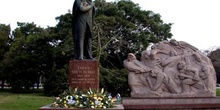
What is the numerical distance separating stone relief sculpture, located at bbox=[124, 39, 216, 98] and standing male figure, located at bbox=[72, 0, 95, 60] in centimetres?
313

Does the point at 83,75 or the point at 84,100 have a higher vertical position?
the point at 83,75

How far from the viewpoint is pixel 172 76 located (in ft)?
44.0

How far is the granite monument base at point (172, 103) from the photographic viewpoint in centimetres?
1239

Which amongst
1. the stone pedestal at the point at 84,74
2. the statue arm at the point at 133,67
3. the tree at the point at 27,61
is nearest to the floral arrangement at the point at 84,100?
the stone pedestal at the point at 84,74

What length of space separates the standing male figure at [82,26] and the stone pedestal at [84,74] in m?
0.41

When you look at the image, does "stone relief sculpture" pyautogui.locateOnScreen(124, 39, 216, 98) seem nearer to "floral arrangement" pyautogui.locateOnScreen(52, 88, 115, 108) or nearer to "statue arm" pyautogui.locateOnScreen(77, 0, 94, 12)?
"statue arm" pyautogui.locateOnScreen(77, 0, 94, 12)

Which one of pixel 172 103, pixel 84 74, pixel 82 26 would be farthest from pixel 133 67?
pixel 84 74

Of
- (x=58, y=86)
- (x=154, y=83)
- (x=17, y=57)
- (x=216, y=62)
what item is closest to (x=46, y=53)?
(x=17, y=57)

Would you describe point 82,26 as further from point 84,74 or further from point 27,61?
point 27,61

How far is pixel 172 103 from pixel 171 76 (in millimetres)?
1225

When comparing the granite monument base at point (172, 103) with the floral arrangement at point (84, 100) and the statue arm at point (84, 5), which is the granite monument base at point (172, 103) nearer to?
the floral arrangement at point (84, 100)

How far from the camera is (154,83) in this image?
1330cm

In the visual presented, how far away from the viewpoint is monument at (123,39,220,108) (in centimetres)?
1312

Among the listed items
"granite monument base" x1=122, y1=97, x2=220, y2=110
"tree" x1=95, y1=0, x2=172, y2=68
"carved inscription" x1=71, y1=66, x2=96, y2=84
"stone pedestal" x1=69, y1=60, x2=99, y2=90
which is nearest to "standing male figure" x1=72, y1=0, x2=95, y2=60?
"stone pedestal" x1=69, y1=60, x2=99, y2=90
